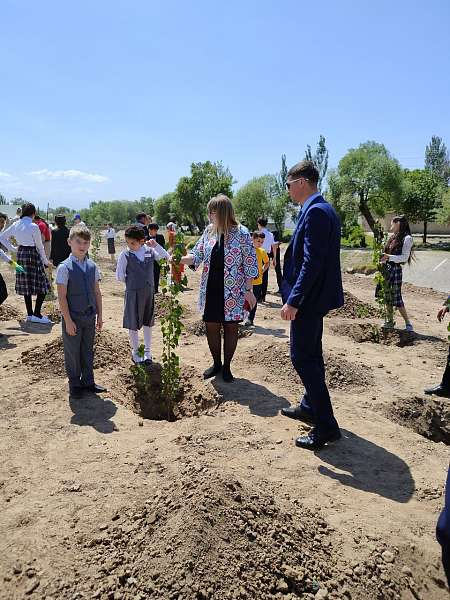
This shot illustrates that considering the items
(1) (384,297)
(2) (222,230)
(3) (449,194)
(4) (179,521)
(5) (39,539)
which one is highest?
(3) (449,194)

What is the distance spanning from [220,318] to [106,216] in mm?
88228

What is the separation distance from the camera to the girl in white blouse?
730 cm

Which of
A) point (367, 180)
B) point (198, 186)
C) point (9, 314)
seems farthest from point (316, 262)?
point (198, 186)

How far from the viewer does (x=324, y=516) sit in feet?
9.36

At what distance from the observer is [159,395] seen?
5062mm

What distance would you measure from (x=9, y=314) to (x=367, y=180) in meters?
30.3

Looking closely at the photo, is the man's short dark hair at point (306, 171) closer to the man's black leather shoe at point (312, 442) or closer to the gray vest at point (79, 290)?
the man's black leather shoe at point (312, 442)

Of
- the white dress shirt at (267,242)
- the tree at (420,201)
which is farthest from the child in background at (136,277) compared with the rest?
the tree at (420,201)

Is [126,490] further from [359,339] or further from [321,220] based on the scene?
[359,339]

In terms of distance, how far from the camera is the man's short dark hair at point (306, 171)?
352cm

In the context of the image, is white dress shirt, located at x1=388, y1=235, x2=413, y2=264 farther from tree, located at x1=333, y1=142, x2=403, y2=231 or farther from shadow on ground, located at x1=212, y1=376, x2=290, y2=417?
tree, located at x1=333, y1=142, x2=403, y2=231

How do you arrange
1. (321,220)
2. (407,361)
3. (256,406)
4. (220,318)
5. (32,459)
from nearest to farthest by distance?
(321,220) < (32,459) < (256,406) < (220,318) < (407,361)

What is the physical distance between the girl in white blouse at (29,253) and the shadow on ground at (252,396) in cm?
394

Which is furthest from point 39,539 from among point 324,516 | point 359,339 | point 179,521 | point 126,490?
point 359,339
